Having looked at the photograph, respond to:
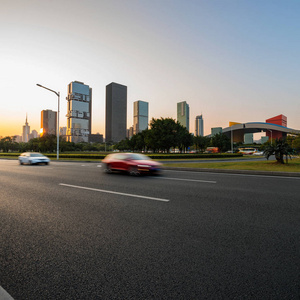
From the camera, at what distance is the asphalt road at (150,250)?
1.89m

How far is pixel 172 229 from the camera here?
3316mm

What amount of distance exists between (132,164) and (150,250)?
8.16m

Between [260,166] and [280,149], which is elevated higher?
[280,149]

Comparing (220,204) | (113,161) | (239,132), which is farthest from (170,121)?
(239,132)

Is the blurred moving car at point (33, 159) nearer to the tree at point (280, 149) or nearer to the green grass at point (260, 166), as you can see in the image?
Answer: the green grass at point (260, 166)

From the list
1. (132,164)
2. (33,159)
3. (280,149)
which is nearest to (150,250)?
(132,164)

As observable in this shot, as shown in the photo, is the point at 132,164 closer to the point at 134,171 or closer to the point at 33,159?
the point at 134,171

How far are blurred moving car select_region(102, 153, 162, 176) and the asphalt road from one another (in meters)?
5.50

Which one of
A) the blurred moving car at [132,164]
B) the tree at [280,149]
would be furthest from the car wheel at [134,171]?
the tree at [280,149]

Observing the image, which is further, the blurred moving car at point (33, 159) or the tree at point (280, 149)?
the blurred moving car at point (33, 159)

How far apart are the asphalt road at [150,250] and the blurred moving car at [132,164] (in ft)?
18.1

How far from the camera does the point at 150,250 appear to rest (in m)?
2.61

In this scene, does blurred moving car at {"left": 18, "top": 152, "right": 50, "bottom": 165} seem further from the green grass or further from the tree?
the tree

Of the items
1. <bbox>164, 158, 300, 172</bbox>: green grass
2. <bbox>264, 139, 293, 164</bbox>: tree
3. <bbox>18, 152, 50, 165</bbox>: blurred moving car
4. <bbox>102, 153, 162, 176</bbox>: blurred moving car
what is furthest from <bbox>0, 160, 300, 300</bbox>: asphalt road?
<bbox>18, 152, 50, 165</bbox>: blurred moving car
